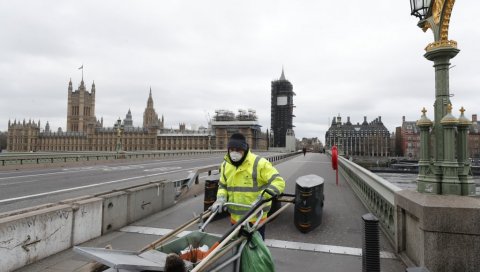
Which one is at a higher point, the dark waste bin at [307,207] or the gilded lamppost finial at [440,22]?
the gilded lamppost finial at [440,22]

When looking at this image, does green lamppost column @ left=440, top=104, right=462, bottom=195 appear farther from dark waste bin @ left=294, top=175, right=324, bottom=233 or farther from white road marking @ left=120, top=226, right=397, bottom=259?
dark waste bin @ left=294, top=175, right=324, bottom=233

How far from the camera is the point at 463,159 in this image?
5082 millimetres

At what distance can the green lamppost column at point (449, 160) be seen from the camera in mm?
4984

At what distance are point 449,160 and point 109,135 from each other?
173505mm

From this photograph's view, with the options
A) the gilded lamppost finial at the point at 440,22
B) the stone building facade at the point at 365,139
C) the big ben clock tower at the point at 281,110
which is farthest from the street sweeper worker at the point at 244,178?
the stone building facade at the point at 365,139

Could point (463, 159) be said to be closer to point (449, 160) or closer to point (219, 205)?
point (449, 160)

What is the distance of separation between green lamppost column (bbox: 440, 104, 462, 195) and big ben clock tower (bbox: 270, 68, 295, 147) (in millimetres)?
149028

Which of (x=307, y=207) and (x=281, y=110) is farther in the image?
(x=281, y=110)

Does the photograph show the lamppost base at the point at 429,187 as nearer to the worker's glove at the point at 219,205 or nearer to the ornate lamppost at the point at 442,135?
the ornate lamppost at the point at 442,135

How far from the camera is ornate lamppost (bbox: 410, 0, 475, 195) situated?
502cm

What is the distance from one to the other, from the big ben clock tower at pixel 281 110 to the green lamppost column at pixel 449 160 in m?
149

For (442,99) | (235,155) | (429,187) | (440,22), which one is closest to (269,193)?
(235,155)

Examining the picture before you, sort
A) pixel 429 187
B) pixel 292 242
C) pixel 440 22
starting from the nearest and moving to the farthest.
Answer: pixel 429 187 → pixel 440 22 → pixel 292 242

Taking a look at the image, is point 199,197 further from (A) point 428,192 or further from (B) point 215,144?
(B) point 215,144
